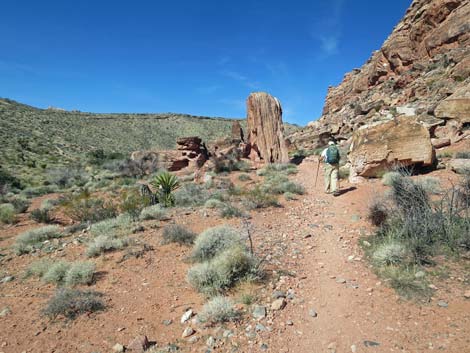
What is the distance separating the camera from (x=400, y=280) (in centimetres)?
355

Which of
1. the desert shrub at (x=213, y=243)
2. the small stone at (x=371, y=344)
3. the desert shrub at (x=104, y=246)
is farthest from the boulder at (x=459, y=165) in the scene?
the desert shrub at (x=104, y=246)

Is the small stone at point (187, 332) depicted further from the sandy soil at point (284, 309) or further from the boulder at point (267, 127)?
the boulder at point (267, 127)

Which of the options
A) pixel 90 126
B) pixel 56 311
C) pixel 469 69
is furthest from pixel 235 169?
pixel 90 126

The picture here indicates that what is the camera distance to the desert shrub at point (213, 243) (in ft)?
16.4

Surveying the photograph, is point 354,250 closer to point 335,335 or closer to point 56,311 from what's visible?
point 335,335

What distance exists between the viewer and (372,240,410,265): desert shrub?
397 centimetres

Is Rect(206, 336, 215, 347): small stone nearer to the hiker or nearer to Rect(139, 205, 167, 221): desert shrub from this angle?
Rect(139, 205, 167, 221): desert shrub

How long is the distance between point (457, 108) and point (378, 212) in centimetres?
983

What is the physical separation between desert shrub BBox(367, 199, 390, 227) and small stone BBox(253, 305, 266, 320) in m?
3.27

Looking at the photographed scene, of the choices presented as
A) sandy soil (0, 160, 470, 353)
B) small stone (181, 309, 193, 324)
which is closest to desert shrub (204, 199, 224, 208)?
sandy soil (0, 160, 470, 353)

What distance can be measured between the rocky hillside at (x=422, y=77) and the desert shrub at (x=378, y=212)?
821 centimetres

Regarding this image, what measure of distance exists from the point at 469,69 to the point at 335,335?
2011 cm

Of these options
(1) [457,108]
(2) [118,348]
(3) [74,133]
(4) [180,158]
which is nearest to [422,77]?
(1) [457,108]

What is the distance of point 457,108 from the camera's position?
1168 cm
